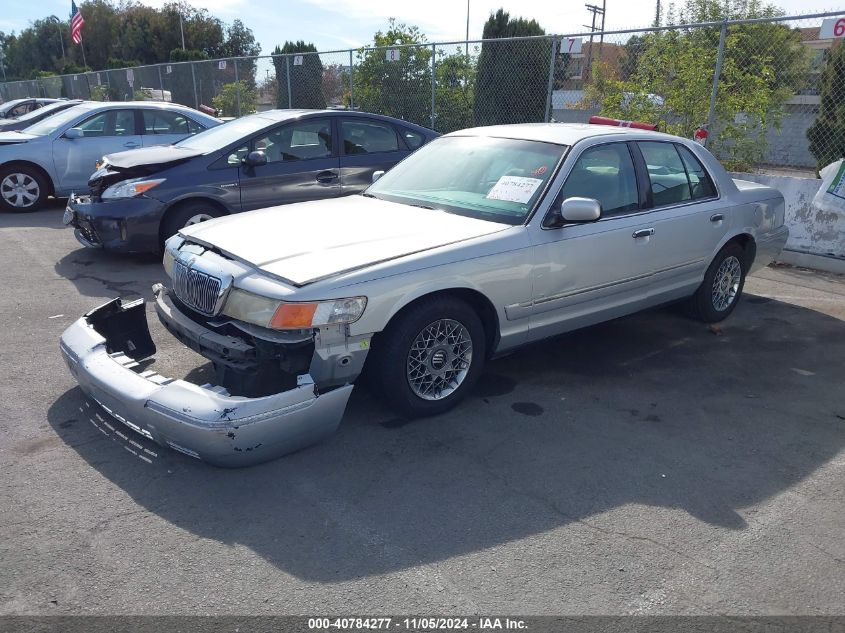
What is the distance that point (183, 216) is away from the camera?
771 centimetres

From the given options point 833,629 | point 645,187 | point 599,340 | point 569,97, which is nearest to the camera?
point 833,629

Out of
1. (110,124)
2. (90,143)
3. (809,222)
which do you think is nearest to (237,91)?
(110,124)

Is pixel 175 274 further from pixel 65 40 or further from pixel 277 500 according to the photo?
pixel 65 40

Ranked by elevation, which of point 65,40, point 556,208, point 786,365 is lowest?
point 786,365

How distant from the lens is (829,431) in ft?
14.6

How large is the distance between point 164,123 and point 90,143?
45.5 inches

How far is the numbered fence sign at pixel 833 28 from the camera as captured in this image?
7582 mm

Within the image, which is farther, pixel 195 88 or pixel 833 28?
pixel 195 88

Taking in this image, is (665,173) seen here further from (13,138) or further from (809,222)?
(13,138)

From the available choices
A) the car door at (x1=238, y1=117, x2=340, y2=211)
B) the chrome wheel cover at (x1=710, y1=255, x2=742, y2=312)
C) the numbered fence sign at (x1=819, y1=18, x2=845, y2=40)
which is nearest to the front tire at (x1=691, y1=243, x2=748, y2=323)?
the chrome wheel cover at (x1=710, y1=255, x2=742, y2=312)

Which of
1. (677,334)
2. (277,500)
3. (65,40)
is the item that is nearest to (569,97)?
(677,334)

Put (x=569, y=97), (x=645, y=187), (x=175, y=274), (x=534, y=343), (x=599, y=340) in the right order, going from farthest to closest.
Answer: (x=569, y=97) → (x=599, y=340) → (x=645, y=187) → (x=534, y=343) → (x=175, y=274)

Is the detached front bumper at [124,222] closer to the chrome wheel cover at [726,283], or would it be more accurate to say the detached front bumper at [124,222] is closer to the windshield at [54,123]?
the windshield at [54,123]

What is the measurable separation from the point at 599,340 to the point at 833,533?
2.72 meters
